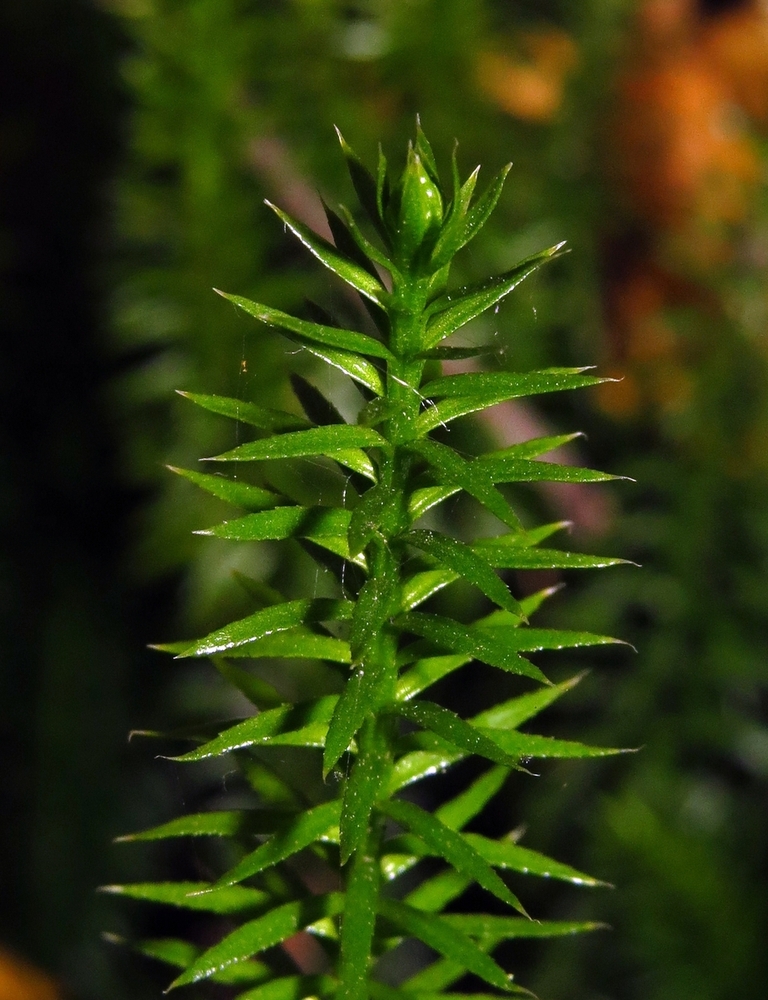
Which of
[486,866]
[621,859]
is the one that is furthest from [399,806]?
[621,859]

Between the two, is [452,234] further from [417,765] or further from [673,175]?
[673,175]

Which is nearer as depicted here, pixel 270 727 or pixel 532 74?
pixel 270 727

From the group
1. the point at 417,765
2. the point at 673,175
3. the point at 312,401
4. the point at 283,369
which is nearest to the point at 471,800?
the point at 417,765

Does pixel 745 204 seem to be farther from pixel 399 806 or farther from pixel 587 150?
pixel 399 806

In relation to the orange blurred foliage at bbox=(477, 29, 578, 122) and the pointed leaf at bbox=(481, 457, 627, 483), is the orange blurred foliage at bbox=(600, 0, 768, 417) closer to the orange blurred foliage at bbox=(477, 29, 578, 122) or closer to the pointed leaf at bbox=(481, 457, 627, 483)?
the orange blurred foliage at bbox=(477, 29, 578, 122)

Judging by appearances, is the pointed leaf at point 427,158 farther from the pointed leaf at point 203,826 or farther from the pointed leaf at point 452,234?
the pointed leaf at point 203,826

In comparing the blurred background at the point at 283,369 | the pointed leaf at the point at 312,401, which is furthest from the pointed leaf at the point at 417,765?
the blurred background at the point at 283,369
